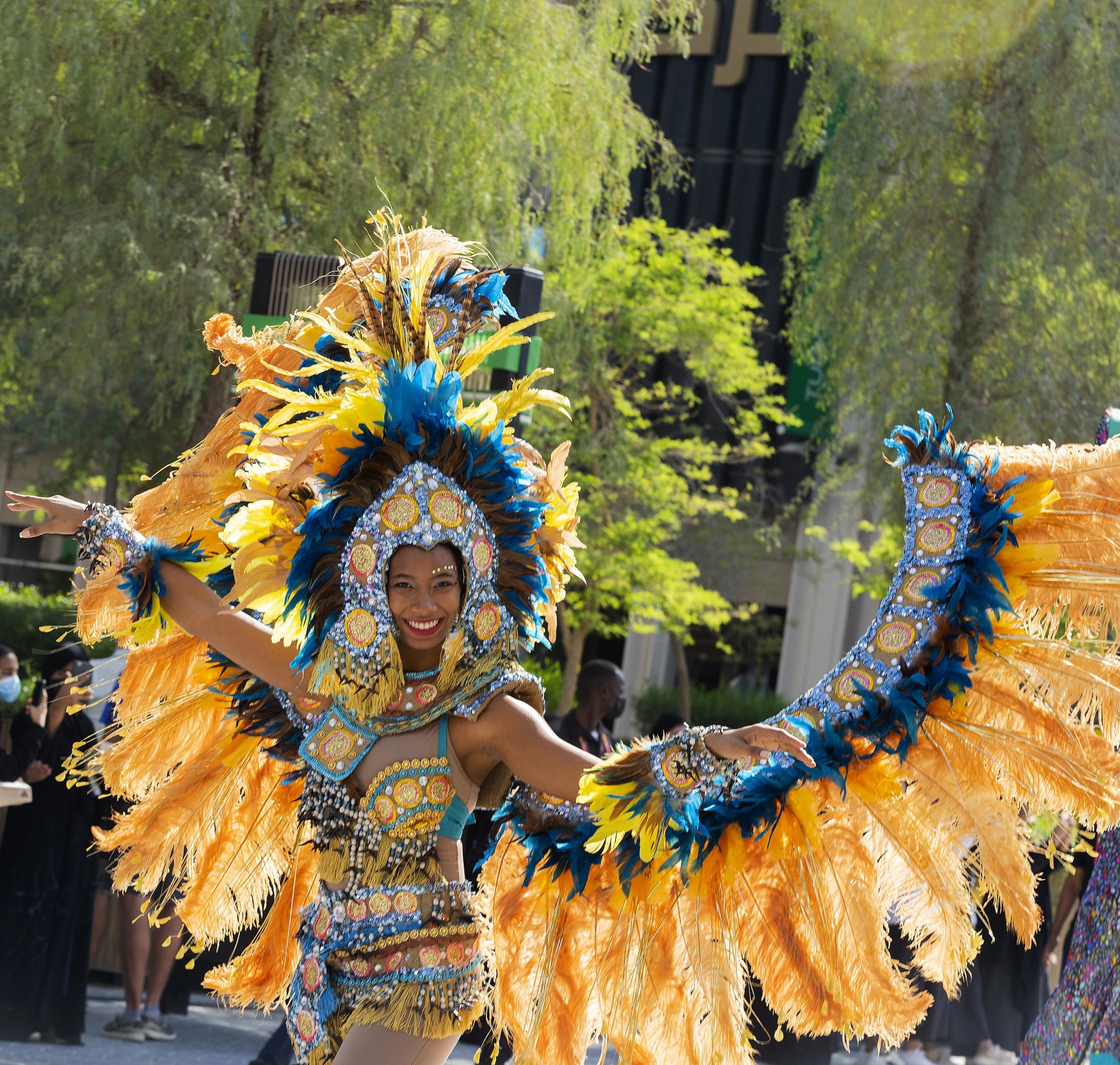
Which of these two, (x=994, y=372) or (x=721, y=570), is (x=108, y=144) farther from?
(x=721, y=570)

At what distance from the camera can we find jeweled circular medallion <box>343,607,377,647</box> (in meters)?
3.15

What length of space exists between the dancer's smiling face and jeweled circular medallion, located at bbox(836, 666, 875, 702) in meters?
0.84

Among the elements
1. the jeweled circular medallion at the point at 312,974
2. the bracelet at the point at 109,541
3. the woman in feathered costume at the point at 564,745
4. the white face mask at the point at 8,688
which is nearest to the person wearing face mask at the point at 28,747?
the white face mask at the point at 8,688

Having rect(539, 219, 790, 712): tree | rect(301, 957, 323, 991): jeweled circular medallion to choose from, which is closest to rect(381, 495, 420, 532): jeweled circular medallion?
rect(301, 957, 323, 991): jeweled circular medallion

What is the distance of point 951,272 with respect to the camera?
1161 cm

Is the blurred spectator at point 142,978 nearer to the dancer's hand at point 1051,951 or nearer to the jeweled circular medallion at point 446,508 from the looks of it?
the jeweled circular medallion at point 446,508

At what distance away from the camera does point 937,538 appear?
3023 millimetres

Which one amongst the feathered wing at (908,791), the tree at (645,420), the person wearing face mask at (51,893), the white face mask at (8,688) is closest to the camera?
the feathered wing at (908,791)

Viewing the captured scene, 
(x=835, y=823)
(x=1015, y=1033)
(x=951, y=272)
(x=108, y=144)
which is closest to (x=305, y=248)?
(x=108, y=144)

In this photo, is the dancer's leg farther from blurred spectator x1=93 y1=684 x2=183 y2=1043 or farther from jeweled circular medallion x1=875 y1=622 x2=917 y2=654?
blurred spectator x1=93 y1=684 x2=183 y2=1043

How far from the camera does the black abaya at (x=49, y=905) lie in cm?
599

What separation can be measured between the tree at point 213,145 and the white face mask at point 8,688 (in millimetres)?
2562

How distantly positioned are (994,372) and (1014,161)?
5.44 ft

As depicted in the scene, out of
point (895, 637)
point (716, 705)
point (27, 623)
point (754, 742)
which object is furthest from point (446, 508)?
point (716, 705)
